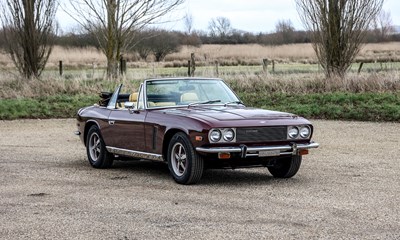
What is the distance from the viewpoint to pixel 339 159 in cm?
1288

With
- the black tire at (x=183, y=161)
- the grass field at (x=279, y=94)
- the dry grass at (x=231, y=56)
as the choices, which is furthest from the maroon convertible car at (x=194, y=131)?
the dry grass at (x=231, y=56)

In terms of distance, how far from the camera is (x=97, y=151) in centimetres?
1218

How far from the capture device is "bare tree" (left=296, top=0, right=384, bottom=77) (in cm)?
2614

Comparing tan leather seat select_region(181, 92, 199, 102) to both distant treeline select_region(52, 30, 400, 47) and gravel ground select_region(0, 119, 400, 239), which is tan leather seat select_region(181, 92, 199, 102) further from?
distant treeline select_region(52, 30, 400, 47)

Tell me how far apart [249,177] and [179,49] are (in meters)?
55.2

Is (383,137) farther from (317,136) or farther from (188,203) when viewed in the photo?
(188,203)

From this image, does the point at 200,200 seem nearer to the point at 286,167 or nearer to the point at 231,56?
the point at 286,167

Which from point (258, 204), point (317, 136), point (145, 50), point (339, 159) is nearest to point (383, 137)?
point (317, 136)

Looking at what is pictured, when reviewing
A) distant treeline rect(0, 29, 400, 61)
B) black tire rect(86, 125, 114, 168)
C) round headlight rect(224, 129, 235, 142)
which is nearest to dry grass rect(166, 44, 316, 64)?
distant treeline rect(0, 29, 400, 61)

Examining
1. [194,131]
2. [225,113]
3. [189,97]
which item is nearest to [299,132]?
[225,113]

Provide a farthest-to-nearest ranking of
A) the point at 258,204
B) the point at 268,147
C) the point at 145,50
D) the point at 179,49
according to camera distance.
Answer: the point at 179,49
the point at 145,50
the point at 268,147
the point at 258,204

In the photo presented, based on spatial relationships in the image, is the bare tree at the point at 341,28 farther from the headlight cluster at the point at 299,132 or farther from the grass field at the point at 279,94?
the headlight cluster at the point at 299,132

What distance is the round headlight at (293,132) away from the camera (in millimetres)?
9984

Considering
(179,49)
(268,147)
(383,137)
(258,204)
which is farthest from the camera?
(179,49)
